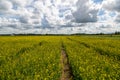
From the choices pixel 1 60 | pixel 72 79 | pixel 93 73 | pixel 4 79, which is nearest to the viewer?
pixel 4 79

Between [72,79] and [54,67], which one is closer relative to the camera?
[72,79]

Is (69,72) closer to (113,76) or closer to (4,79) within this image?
(113,76)

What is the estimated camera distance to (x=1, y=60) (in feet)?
53.8

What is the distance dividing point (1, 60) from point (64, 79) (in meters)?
5.87

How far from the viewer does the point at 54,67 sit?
14.1m

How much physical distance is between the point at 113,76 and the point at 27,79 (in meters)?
4.94

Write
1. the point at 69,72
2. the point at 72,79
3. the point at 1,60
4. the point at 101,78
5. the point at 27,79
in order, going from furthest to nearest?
the point at 1,60
the point at 69,72
the point at 72,79
the point at 101,78
the point at 27,79

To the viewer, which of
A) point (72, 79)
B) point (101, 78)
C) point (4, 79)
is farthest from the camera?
point (72, 79)

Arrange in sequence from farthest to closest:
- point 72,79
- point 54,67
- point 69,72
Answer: point 69,72 → point 54,67 → point 72,79

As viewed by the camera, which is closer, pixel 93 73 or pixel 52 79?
pixel 52 79

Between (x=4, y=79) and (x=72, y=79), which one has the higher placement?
(x=4, y=79)

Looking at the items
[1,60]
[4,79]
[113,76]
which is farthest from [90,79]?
[1,60]

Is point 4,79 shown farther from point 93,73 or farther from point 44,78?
point 93,73

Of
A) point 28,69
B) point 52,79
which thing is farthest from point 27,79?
point 28,69
